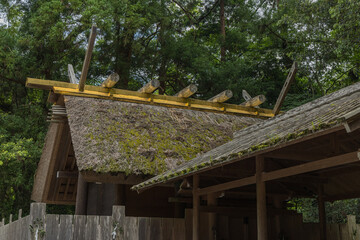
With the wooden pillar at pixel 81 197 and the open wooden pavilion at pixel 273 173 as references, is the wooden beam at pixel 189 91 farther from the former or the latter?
the wooden pillar at pixel 81 197

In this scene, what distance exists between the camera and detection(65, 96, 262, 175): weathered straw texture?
7.04 metres

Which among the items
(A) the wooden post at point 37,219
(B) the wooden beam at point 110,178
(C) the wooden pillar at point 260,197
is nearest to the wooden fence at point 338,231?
(C) the wooden pillar at point 260,197

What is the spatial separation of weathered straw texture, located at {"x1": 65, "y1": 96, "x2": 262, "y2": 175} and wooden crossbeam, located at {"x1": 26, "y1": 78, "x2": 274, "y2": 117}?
184 mm

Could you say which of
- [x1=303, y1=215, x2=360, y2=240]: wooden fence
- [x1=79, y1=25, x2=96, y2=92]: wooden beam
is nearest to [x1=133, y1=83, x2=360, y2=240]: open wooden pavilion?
[x1=303, y1=215, x2=360, y2=240]: wooden fence

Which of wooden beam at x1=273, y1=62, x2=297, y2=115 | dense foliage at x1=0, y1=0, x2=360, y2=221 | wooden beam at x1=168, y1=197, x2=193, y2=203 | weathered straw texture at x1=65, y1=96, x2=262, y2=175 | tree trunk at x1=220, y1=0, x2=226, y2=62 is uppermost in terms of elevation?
tree trunk at x1=220, y1=0, x2=226, y2=62

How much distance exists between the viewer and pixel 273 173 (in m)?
5.07

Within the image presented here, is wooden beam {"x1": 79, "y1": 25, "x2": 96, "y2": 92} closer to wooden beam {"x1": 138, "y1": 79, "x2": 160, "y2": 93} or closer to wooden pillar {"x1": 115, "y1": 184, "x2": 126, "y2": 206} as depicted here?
wooden beam {"x1": 138, "y1": 79, "x2": 160, "y2": 93}

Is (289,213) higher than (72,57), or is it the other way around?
(72,57)

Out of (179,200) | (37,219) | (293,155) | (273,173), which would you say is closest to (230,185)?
(273,173)

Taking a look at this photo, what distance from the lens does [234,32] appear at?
1748 centimetres

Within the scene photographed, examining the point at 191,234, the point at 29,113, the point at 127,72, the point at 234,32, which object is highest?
the point at 234,32

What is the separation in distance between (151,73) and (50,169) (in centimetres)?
831

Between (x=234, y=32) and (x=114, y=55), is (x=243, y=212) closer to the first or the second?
(x=114, y=55)

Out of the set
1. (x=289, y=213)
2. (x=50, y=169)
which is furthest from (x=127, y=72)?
(x=289, y=213)
